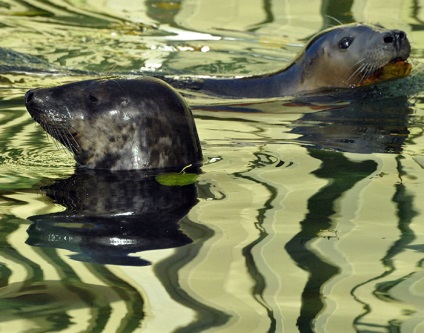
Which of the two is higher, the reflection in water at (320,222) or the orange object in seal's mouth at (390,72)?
the reflection in water at (320,222)

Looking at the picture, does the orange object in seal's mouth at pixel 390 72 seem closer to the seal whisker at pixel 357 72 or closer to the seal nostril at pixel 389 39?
the seal whisker at pixel 357 72

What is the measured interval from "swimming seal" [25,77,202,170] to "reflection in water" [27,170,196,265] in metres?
0.13

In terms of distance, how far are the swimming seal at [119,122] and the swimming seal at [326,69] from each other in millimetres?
3474

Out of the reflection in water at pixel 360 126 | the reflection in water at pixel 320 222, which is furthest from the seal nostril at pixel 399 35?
the reflection in water at pixel 320 222

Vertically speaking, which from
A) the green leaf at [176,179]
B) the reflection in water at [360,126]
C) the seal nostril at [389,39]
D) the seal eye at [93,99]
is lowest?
the reflection in water at [360,126]

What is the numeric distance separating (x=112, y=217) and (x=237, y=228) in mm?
585

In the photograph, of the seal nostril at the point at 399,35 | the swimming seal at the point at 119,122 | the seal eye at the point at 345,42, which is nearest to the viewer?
the swimming seal at the point at 119,122

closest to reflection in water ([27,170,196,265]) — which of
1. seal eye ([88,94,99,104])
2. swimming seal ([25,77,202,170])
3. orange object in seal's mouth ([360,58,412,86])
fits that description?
swimming seal ([25,77,202,170])

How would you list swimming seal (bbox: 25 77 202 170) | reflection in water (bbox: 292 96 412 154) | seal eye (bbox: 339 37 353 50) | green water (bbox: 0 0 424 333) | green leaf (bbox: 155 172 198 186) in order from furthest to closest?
seal eye (bbox: 339 37 353 50), reflection in water (bbox: 292 96 412 154), swimming seal (bbox: 25 77 202 170), green leaf (bbox: 155 172 198 186), green water (bbox: 0 0 424 333)

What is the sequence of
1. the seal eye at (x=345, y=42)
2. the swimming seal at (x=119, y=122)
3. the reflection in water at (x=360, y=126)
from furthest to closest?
1. the seal eye at (x=345, y=42)
2. the reflection in water at (x=360, y=126)
3. the swimming seal at (x=119, y=122)

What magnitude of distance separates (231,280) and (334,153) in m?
2.58

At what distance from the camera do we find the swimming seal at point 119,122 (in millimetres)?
6227

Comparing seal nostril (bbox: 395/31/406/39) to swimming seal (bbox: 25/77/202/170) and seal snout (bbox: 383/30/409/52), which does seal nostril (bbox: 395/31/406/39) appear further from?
swimming seal (bbox: 25/77/202/170)

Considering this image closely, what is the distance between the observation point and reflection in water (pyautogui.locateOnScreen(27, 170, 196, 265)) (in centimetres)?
459
